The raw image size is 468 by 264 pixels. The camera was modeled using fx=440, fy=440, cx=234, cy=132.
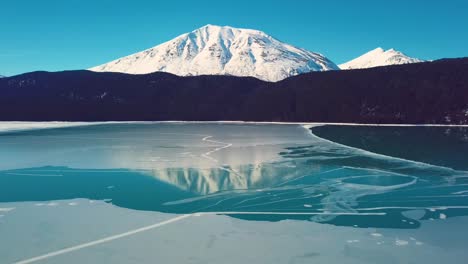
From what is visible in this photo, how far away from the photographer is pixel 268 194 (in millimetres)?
10047

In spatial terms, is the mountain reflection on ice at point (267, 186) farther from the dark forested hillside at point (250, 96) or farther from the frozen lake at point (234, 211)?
the dark forested hillside at point (250, 96)

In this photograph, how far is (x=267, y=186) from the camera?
11008 mm

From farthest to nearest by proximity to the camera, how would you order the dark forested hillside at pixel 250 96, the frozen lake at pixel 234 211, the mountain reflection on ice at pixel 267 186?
1. the dark forested hillside at pixel 250 96
2. the mountain reflection on ice at pixel 267 186
3. the frozen lake at pixel 234 211

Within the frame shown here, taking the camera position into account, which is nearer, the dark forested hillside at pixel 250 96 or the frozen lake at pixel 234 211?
the frozen lake at pixel 234 211

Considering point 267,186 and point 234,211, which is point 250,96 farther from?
point 234,211

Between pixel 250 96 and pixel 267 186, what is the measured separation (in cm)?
7430

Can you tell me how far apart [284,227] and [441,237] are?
2420 millimetres

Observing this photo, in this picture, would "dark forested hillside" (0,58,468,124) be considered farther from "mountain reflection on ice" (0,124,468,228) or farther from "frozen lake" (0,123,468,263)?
"frozen lake" (0,123,468,263)

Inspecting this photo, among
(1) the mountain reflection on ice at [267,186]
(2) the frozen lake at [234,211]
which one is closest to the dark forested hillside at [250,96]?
(1) the mountain reflection on ice at [267,186]

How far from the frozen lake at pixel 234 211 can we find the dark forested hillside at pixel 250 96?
48477 mm

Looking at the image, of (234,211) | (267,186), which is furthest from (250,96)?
(234,211)

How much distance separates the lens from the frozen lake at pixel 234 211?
20.2ft

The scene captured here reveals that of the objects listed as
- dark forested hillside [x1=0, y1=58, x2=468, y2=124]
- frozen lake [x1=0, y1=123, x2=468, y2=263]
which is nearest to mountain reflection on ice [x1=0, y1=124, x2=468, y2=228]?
frozen lake [x1=0, y1=123, x2=468, y2=263]

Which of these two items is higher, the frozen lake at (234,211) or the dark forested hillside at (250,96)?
the dark forested hillside at (250,96)
